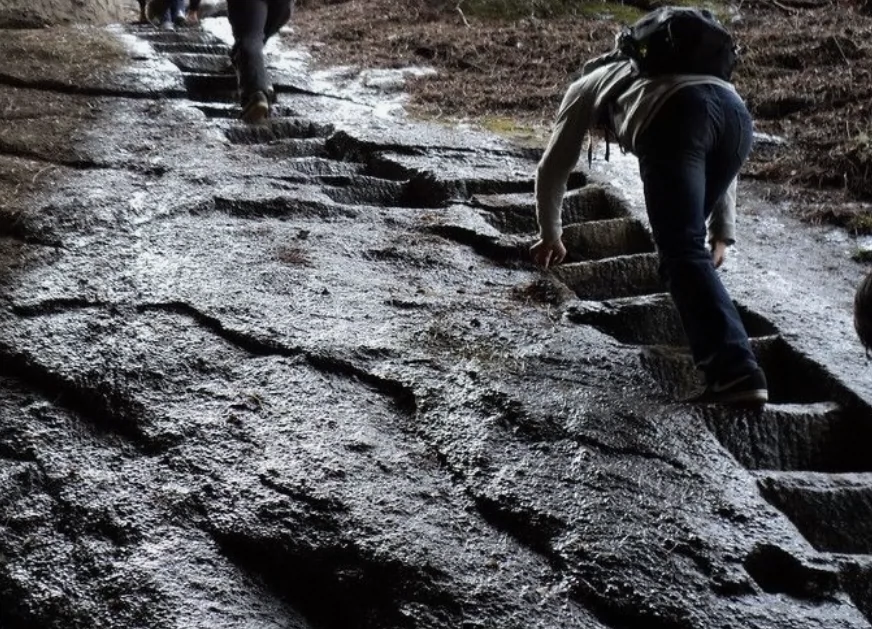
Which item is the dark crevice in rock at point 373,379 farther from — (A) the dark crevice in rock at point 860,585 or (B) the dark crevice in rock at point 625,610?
(A) the dark crevice in rock at point 860,585

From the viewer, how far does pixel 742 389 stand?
309cm

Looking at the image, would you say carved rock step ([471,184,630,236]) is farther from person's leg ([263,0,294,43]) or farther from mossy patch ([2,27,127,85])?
mossy patch ([2,27,127,85])

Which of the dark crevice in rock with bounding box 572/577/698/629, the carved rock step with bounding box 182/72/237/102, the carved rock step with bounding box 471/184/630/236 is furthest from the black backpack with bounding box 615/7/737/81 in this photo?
the carved rock step with bounding box 182/72/237/102

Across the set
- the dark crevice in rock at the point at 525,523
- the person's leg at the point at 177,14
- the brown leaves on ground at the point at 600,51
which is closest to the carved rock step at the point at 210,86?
the brown leaves on ground at the point at 600,51

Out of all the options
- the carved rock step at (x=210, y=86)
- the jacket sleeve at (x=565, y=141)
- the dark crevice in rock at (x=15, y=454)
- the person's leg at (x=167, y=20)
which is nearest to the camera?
the dark crevice in rock at (x=15, y=454)

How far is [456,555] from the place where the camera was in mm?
2408

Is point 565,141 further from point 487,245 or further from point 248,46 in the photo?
point 248,46

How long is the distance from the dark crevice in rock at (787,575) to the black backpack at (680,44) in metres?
1.75

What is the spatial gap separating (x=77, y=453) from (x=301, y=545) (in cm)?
87

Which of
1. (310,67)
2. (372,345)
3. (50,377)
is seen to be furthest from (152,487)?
(310,67)

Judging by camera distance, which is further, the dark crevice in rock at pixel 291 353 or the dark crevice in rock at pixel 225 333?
the dark crevice in rock at pixel 225 333

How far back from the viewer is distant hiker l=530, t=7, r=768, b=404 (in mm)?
3121

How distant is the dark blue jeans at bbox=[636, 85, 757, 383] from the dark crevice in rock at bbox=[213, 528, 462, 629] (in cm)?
140

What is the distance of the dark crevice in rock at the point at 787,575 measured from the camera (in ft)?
7.87
